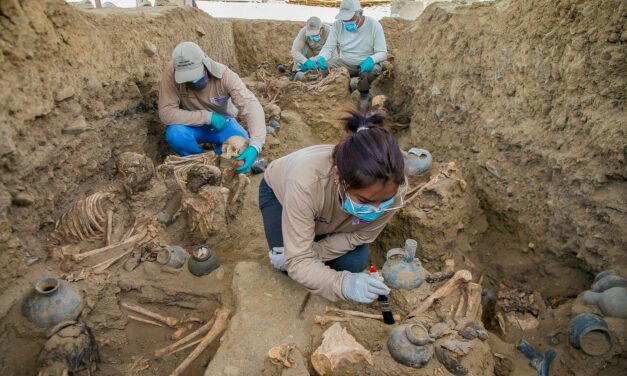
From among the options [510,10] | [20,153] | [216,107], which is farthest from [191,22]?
[510,10]

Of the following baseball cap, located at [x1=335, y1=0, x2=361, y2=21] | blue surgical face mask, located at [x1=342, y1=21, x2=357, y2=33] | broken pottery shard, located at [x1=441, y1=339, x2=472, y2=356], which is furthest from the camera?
blue surgical face mask, located at [x1=342, y1=21, x2=357, y2=33]

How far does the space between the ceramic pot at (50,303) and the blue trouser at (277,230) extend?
53.1 inches

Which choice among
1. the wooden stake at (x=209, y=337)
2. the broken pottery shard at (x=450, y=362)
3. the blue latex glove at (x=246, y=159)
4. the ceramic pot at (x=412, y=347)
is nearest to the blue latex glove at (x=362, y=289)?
the ceramic pot at (x=412, y=347)

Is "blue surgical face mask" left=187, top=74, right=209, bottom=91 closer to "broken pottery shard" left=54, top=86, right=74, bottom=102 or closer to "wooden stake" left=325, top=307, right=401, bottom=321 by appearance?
"broken pottery shard" left=54, top=86, right=74, bottom=102

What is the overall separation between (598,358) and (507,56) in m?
2.74

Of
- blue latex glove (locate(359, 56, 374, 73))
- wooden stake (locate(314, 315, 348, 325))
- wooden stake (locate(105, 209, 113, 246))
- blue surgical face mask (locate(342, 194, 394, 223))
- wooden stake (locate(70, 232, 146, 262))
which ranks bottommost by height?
wooden stake (locate(70, 232, 146, 262))

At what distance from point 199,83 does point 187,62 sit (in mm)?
295

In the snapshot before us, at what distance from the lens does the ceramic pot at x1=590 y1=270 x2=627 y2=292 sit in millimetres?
2385

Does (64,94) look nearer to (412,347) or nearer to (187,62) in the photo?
(187,62)

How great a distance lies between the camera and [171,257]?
2891mm

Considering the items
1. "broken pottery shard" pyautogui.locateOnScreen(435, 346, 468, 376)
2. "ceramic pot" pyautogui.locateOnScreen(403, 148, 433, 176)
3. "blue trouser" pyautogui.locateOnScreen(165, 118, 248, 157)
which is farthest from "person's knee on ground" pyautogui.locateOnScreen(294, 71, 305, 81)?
"broken pottery shard" pyautogui.locateOnScreen(435, 346, 468, 376)

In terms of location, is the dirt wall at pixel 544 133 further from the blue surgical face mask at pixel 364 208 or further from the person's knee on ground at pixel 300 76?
the person's knee on ground at pixel 300 76

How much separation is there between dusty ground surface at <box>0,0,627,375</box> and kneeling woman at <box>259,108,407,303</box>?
0.31 m

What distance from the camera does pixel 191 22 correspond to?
5.76 meters
